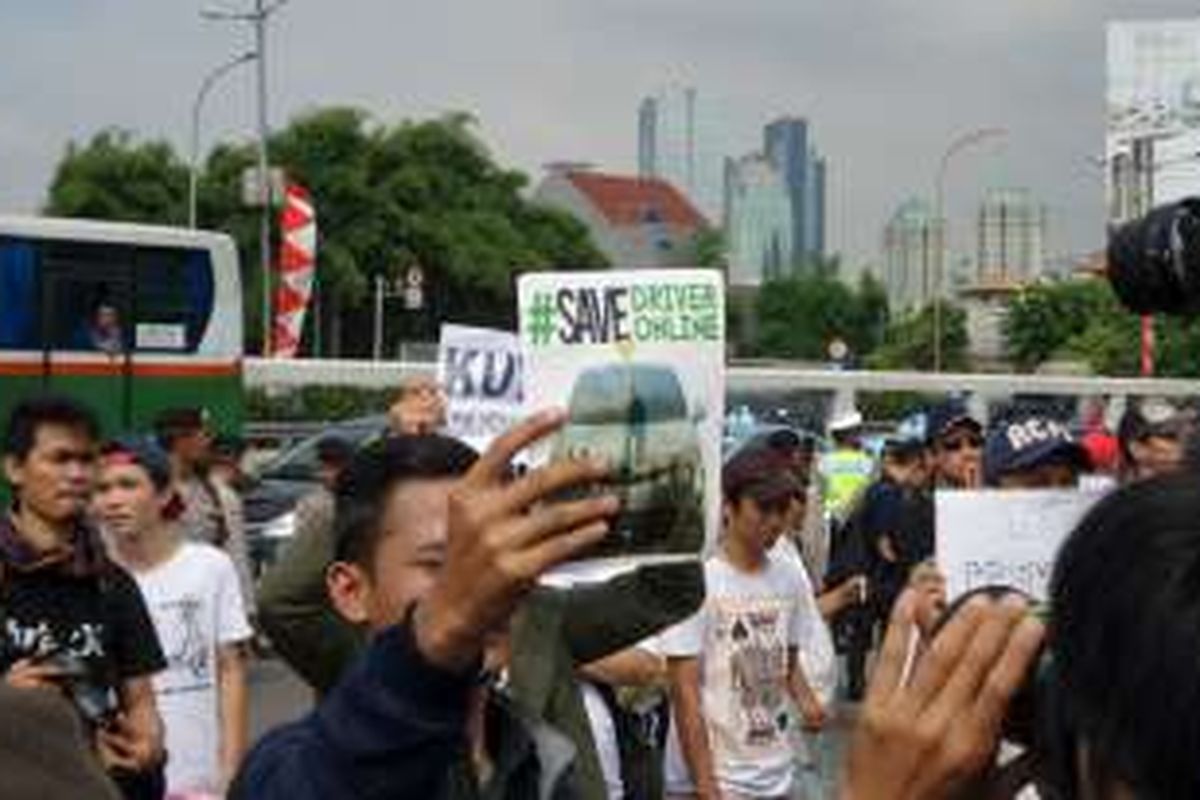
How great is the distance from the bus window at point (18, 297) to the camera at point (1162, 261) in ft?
47.4

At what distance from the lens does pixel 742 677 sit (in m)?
6.12

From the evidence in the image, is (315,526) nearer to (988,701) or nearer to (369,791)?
(369,791)

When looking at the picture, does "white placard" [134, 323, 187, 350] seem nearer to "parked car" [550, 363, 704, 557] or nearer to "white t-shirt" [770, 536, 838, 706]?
"white t-shirt" [770, 536, 838, 706]

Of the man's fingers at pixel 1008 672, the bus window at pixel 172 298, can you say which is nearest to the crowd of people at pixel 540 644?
the man's fingers at pixel 1008 672

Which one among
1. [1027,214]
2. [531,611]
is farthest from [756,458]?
→ [1027,214]

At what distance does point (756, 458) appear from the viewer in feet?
22.4

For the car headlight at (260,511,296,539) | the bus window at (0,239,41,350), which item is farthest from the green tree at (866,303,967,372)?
the bus window at (0,239,41,350)

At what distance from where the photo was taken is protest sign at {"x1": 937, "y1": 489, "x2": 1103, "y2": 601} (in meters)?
3.08

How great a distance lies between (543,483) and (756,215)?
180 metres

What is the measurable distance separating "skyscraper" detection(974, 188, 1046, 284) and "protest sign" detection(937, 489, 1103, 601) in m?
164

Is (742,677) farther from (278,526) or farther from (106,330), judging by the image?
(106,330)

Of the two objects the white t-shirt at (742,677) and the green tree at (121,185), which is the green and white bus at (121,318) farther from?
the green tree at (121,185)

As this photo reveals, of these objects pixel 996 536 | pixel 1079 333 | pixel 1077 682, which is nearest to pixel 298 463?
pixel 996 536

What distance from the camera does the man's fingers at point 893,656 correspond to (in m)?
1.51
